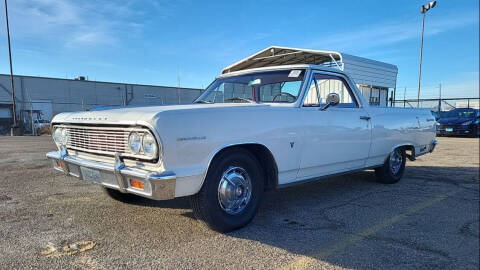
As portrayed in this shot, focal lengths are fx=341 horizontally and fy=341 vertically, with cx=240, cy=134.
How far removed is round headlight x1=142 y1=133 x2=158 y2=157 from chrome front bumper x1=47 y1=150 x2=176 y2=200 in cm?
16

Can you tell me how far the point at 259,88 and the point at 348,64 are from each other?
392 inches

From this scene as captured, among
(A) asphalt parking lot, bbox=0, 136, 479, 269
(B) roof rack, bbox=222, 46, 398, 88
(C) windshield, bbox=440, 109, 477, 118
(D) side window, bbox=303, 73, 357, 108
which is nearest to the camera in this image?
(A) asphalt parking lot, bbox=0, 136, 479, 269

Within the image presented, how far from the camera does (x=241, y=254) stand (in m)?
2.83

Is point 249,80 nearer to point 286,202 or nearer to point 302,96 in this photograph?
point 302,96

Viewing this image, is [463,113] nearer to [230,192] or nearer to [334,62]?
[334,62]

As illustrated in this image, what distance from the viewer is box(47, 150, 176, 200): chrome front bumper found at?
274 centimetres

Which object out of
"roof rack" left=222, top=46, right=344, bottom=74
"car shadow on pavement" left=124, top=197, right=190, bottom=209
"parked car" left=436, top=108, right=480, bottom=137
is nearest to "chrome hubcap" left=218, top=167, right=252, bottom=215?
"car shadow on pavement" left=124, top=197, right=190, bottom=209

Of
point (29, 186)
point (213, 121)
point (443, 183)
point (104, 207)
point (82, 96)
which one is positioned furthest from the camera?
point (82, 96)

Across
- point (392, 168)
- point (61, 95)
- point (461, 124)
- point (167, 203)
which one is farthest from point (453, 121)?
point (61, 95)

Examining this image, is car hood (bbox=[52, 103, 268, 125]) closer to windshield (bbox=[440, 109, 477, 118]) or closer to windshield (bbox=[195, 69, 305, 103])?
windshield (bbox=[195, 69, 305, 103])

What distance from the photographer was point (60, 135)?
3.98 meters

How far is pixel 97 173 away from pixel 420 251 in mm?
2955

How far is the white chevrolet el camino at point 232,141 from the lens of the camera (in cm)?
284

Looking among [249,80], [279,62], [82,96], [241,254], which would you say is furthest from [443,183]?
[82,96]
